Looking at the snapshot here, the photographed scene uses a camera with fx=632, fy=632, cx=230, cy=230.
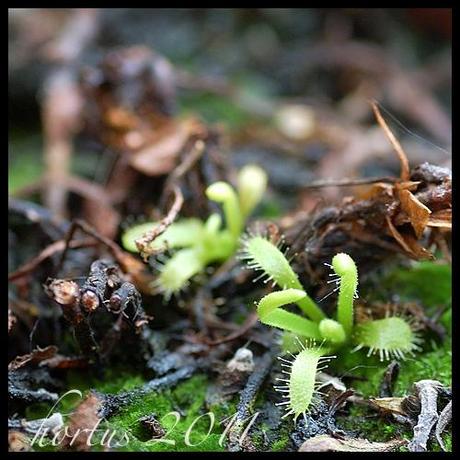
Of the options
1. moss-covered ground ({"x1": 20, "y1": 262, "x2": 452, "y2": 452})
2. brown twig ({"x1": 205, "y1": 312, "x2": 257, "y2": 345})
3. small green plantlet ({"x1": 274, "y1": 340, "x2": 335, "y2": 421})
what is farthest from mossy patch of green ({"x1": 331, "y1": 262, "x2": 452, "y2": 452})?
brown twig ({"x1": 205, "y1": 312, "x2": 257, "y2": 345})

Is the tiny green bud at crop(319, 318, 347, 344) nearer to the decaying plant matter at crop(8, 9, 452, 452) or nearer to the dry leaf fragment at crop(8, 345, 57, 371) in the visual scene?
the decaying plant matter at crop(8, 9, 452, 452)

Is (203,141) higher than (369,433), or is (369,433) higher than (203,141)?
(203,141)

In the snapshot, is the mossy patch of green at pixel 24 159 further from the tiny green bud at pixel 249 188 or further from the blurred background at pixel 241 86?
the tiny green bud at pixel 249 188

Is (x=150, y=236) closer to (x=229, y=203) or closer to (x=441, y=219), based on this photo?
(x=229, y=203)

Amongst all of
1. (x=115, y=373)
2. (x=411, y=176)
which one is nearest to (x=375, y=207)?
(x=411, y=176)

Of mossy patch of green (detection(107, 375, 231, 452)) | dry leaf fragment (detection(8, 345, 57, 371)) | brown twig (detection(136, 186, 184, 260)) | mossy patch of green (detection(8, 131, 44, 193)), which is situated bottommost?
mossy patch of green (detection(107, 375, 231, 452))
